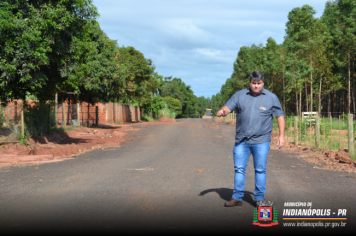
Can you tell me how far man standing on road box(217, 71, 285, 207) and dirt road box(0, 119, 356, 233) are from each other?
339mm

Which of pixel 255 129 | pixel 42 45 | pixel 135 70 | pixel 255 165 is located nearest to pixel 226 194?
pixel 255 165

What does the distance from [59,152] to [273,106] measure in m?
10.1

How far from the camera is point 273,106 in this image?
16.8 ft

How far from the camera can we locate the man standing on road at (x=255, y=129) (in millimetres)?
4996

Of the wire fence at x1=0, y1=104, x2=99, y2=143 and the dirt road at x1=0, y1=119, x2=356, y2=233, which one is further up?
the wire fence at x1=0, y1=104, x2=99, y2=143

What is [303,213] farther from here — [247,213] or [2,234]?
[2,234]

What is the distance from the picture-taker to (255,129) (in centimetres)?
499

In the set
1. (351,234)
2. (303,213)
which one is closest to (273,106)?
(303,213)

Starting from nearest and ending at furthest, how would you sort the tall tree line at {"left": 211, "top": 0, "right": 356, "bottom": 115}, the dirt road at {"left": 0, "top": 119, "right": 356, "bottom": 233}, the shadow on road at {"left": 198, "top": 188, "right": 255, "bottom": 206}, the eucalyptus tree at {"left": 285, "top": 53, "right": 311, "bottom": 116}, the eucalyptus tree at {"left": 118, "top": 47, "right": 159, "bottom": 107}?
the dirt road at {"left": 0, "top": 119, "right": 356, "bottom": 233} → the shadow on road at {"left": 198, "top": 188, "right": 255, "bottom": 206} → the eucalyptus tree at {"left": 285, "top": 53, "right": 311, "bottom": 116} → the tall tree line at {"left": 211, "top": 0, "right": 356, "bottom": 115} → the eucalyptus tree at {"left": 118, "top": 47, "right": 159, "bottom": 107}

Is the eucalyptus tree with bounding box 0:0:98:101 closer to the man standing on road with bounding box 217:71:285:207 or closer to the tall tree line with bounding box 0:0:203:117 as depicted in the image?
the tall tree line with bounding box 0:0:203:117

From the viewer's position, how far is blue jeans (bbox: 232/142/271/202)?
4.99 metres

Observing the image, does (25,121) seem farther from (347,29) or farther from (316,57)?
(347,29)

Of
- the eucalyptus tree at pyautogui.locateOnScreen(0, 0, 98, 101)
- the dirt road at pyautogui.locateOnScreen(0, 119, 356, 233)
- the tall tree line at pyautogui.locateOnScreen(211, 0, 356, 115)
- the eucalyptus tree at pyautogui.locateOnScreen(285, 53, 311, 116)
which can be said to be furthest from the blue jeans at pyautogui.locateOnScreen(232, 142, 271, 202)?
the eucalyptus tree at pyautogui.locateOnScreen(285, 53, 311, 116)

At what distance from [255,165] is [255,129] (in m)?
0.52
